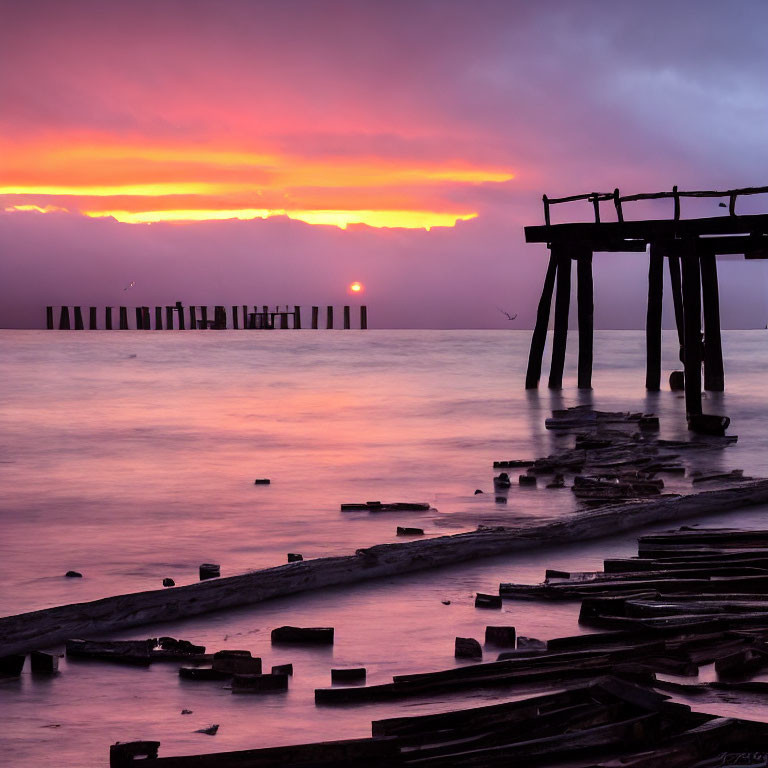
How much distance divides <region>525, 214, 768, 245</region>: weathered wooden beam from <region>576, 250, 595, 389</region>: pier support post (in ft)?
1.60

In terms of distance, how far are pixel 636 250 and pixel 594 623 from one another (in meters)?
18.8

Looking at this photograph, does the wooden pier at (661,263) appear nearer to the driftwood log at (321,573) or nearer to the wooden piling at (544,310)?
the wooden piling at (544,310)

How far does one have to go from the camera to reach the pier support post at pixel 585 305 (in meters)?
23.9

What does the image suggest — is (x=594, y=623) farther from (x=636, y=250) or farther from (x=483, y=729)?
(x=636, y=250)

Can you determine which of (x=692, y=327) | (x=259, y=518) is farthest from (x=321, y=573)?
(x=692, y=327)

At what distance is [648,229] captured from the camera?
20.8 meters

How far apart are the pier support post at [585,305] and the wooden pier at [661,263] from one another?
0.8 inches

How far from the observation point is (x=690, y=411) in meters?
19.0

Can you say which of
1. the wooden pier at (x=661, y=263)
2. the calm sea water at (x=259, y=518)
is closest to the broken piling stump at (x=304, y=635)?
the calm sea water at (x=259, y=518)

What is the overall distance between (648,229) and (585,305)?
4293mm

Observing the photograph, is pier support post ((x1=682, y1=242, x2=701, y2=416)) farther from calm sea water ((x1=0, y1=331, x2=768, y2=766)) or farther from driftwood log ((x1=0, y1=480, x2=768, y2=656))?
driftwood log ((x1=0, y1=480, x2=768, y2=656))

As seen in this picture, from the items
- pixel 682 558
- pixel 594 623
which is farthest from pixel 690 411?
pixel 594 623

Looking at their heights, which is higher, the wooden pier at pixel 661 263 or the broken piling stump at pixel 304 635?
the wooden pier at pixel 661 263

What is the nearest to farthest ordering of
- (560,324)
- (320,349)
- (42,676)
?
1. (42,676)
2. (560,324)
3. (320,349)
